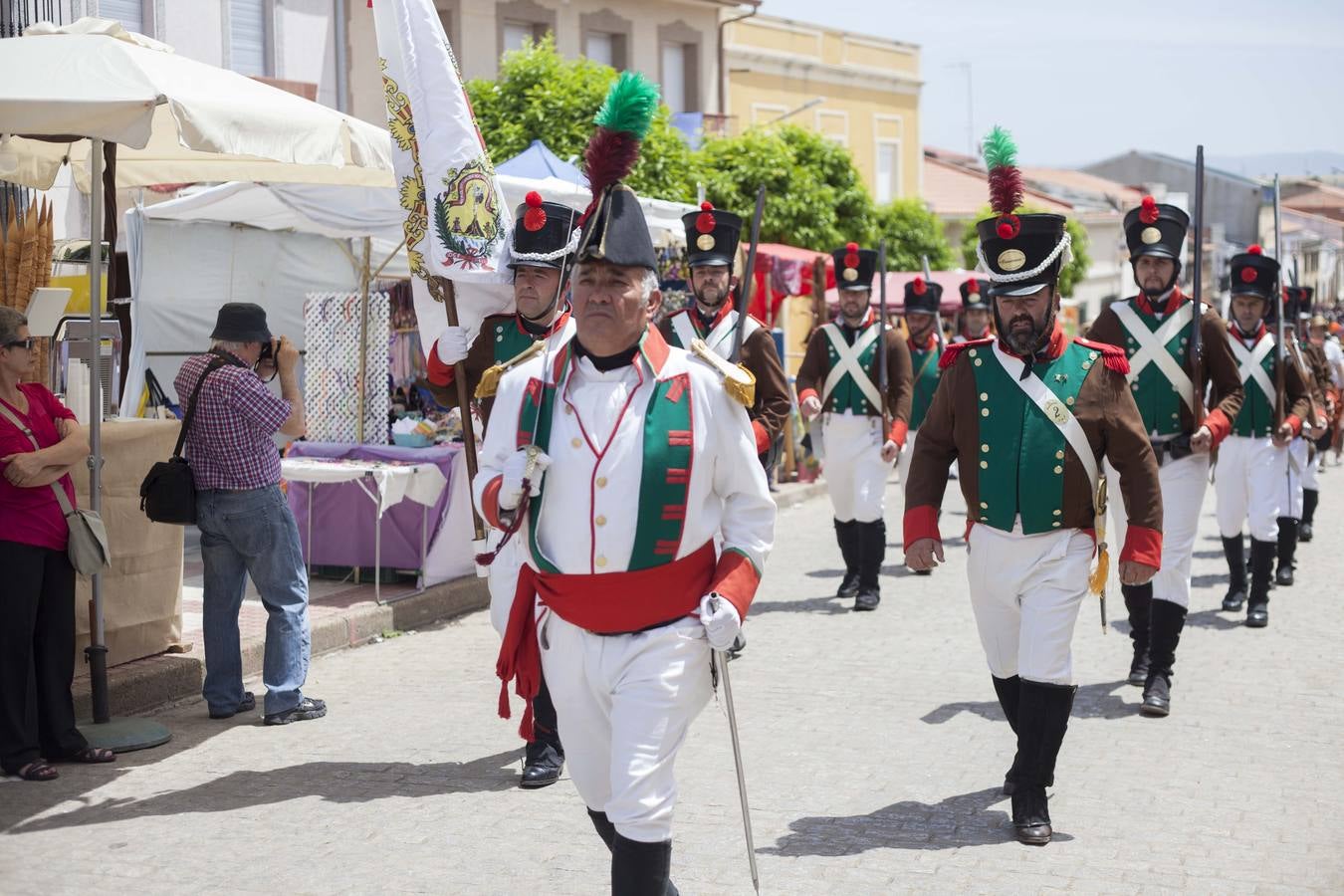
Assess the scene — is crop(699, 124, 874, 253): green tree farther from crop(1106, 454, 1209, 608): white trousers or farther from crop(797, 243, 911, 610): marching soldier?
crop(1106, 454, 1209, 608): white trousers

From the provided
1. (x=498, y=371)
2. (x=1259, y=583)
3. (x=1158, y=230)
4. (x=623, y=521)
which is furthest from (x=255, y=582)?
(x=1259, y=583)

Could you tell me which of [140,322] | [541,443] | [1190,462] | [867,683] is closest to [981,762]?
[867,683]

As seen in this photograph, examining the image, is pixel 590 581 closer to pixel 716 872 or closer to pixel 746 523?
pixel 746 523

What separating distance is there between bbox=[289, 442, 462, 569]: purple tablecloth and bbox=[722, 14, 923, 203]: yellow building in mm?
26816

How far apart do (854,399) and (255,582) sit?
4.90 meters

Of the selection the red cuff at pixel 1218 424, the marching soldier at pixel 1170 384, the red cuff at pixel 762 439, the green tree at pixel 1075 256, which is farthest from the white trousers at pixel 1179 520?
the green tree at pixel 1075 256

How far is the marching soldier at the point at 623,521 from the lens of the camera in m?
4.27

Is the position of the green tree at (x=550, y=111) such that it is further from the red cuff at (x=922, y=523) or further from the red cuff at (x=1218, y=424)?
the red cuff at (x=922, y=523)

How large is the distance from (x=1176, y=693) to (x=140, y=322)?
32.6 feet

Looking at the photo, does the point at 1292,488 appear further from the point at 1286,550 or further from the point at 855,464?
the point at 855,464

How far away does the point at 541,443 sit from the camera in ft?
14.5

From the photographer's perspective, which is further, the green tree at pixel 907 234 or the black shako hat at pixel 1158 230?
the green tree at pixel 907 234

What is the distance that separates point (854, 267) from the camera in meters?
11.3

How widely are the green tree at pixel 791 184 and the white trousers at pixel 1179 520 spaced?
1993 cm
